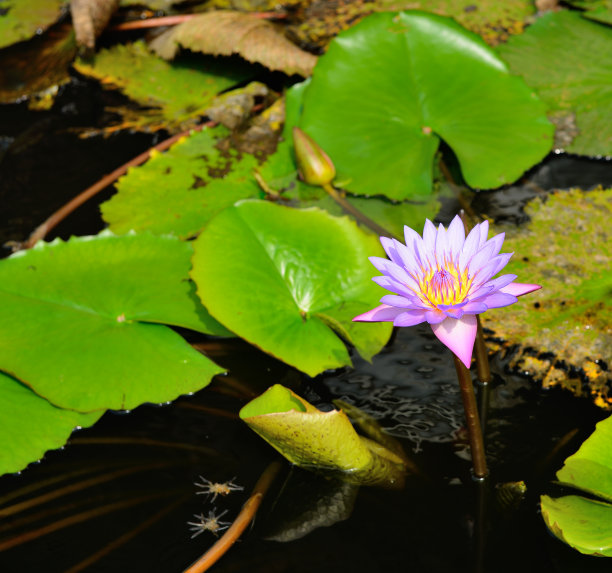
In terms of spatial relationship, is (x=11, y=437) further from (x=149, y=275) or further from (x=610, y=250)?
(x=610, y=250)

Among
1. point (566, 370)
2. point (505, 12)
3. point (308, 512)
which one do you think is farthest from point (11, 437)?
point (505, 12)

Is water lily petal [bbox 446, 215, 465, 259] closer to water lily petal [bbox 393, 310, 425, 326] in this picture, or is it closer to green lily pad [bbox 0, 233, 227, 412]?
water lily petal [bbox 393, 310, 425, 326]

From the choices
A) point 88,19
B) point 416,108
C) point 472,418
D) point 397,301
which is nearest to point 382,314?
point 397,301

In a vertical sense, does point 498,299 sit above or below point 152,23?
above

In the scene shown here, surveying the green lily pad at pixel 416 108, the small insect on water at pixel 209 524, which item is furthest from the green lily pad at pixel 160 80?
the small insect on water at pixel 209 524

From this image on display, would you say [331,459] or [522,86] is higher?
[522,86]

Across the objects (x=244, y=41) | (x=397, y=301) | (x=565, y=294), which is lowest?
(x=565, y=294)

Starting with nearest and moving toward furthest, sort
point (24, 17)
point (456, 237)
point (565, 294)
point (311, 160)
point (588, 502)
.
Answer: point (456, 237) → point (588, 502) → point (565, 294) → point (311, 160) → point (24, 17)

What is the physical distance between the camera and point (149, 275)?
2109 millimetres

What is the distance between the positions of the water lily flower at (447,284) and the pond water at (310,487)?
0.57m

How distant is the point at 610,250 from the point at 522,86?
0.84m

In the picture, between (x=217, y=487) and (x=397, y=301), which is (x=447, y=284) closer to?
(x=397, y=301)

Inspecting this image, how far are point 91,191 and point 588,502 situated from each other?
85.7 inches

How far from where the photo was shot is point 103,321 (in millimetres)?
1979
